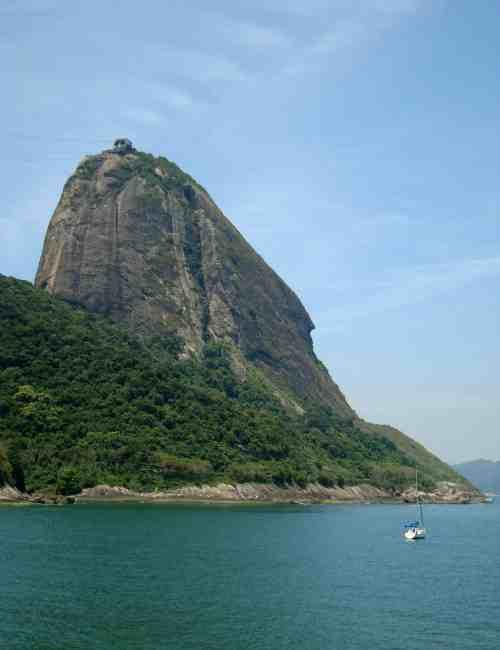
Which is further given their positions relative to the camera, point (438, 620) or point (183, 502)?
point (183, 502)

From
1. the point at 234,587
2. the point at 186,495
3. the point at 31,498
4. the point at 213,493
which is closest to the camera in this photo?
the point at 234,587

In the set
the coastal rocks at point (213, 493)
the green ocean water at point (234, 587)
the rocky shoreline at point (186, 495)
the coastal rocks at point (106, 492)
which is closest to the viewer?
the green ocean water at point (234, 587)

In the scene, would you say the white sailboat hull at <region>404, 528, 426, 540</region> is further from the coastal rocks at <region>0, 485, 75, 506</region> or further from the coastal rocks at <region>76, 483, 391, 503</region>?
the coastal rocks at <region>0, 485, 75, 506</region>

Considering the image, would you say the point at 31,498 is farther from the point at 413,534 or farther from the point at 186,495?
the point at 413,534

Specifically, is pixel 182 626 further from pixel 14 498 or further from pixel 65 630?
pixel 14 498

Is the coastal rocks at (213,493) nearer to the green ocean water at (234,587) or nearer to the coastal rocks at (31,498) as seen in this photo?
the coastal rocks at (31,498)

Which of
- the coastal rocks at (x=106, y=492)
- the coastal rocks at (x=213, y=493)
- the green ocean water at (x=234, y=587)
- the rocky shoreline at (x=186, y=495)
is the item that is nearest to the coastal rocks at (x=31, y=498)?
the rocky shoreline at (x=186, y=495)

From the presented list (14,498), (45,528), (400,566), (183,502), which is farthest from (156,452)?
(400,566)

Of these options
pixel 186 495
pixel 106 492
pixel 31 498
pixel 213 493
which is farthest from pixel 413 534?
pixel 31 498

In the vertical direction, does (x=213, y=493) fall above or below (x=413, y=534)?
above
